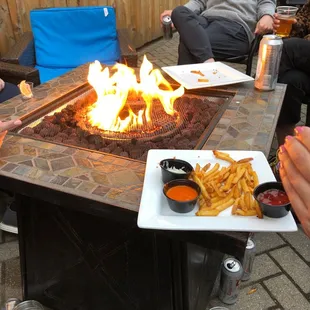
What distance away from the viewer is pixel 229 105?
2.28 meters

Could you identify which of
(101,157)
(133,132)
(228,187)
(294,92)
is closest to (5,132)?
(101,157)

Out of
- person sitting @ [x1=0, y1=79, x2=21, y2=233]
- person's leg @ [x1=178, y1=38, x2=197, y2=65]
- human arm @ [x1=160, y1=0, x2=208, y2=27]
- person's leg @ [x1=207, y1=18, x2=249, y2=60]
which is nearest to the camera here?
person sitting @ [x1=0, y1=79, x2=21, y2=233]

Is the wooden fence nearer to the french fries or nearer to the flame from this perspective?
the flame

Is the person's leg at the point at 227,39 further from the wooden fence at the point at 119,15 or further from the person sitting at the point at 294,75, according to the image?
the wooden fence at the point at 119,15

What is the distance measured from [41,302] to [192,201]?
124cm

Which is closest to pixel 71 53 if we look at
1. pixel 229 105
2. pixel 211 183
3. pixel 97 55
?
pixel 97 55

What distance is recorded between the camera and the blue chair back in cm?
410

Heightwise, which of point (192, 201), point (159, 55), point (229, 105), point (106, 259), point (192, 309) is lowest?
point (159, 55)

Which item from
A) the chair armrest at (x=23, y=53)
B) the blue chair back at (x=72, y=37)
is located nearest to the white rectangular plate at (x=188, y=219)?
the chair armrest at (x=23, y=53)

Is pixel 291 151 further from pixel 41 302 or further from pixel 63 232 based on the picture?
pixel 41 302

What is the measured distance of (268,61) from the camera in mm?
2393

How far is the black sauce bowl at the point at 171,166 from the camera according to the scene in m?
1.40

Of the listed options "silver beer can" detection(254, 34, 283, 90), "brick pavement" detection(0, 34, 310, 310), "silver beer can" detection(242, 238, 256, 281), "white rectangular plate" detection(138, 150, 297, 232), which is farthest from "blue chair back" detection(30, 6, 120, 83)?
"white rectangular plate" detection(138, 150, 297, 232)

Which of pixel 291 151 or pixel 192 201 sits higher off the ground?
pixel 291 151
